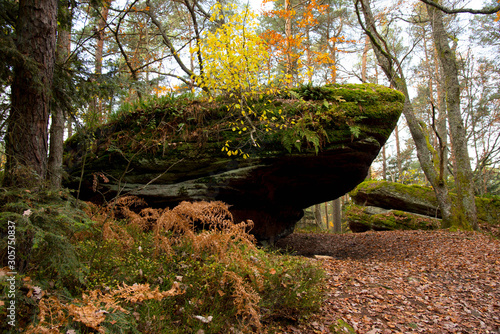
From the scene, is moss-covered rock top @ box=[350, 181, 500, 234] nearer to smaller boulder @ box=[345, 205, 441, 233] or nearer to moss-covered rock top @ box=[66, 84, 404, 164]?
smaller boulder @ box=[345, 205, 441, 233]

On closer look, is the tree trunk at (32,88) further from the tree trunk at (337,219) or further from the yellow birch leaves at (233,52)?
the tree trunk at (337,219)

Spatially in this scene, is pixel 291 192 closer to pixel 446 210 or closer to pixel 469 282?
pixel 469 282

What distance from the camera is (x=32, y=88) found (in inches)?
114

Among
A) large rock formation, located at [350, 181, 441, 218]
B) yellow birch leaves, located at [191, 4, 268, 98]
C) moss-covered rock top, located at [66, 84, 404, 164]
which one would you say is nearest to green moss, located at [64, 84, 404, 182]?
moss-covered rock top, located at [66, 84, 404, 164]

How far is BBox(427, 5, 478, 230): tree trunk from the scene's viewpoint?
7.87 m

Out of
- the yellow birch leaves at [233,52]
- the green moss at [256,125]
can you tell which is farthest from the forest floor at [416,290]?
the yellow birch leaves at [233,52]

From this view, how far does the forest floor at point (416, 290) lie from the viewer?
130 inches

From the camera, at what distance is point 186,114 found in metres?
6.26

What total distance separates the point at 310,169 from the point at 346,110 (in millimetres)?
1627

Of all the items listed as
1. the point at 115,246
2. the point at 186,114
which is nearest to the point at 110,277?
the point at 115,246

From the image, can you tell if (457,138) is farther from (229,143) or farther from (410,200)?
(229,143)

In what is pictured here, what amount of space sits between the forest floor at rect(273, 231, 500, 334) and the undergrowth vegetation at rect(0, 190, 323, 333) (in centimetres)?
52

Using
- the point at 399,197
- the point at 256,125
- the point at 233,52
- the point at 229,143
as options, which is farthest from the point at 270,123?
the point at 399,197

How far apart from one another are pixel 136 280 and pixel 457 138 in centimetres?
972
